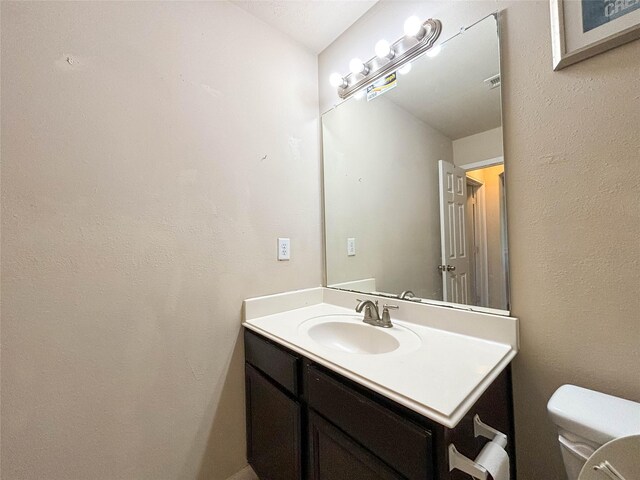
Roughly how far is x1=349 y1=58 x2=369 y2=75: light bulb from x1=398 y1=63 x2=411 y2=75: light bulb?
18 centimetres

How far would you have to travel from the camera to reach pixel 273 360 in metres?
1.07

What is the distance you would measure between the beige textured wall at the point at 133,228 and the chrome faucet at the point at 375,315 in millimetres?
466

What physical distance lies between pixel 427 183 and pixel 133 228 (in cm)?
127

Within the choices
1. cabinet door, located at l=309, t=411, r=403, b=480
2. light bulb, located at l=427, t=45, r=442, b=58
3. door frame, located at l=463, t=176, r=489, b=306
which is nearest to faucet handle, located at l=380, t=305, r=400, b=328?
door frame, located at l=463, t=176, r=489, b=306

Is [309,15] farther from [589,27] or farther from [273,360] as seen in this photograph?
[273,360]

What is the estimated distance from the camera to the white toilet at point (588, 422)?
0.62 meters

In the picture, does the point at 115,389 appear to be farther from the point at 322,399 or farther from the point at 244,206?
the point at 244,206

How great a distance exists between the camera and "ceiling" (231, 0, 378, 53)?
129cm

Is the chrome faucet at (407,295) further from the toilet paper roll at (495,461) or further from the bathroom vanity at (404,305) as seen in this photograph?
the toilet paper roll at (495,461)

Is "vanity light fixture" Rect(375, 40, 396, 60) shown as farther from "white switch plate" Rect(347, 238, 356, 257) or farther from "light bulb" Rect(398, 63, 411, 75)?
"white switch plate" Rect(347, 238, 356, 257)

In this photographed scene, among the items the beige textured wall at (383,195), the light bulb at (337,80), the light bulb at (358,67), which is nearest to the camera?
the beige textured wall at (383,195)

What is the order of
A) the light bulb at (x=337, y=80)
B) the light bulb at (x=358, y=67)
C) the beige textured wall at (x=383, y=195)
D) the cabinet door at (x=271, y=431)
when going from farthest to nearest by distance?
the light bulb at (x=337, y=80)
the light bulb at (x=358, y=67)
the beige textured wall at (x=383, y=195)
the cabinet door at (x=271, y=431)

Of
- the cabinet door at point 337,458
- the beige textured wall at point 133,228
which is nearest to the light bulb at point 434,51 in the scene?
the beige textured wall at point 133,228

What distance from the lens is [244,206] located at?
129 cm
